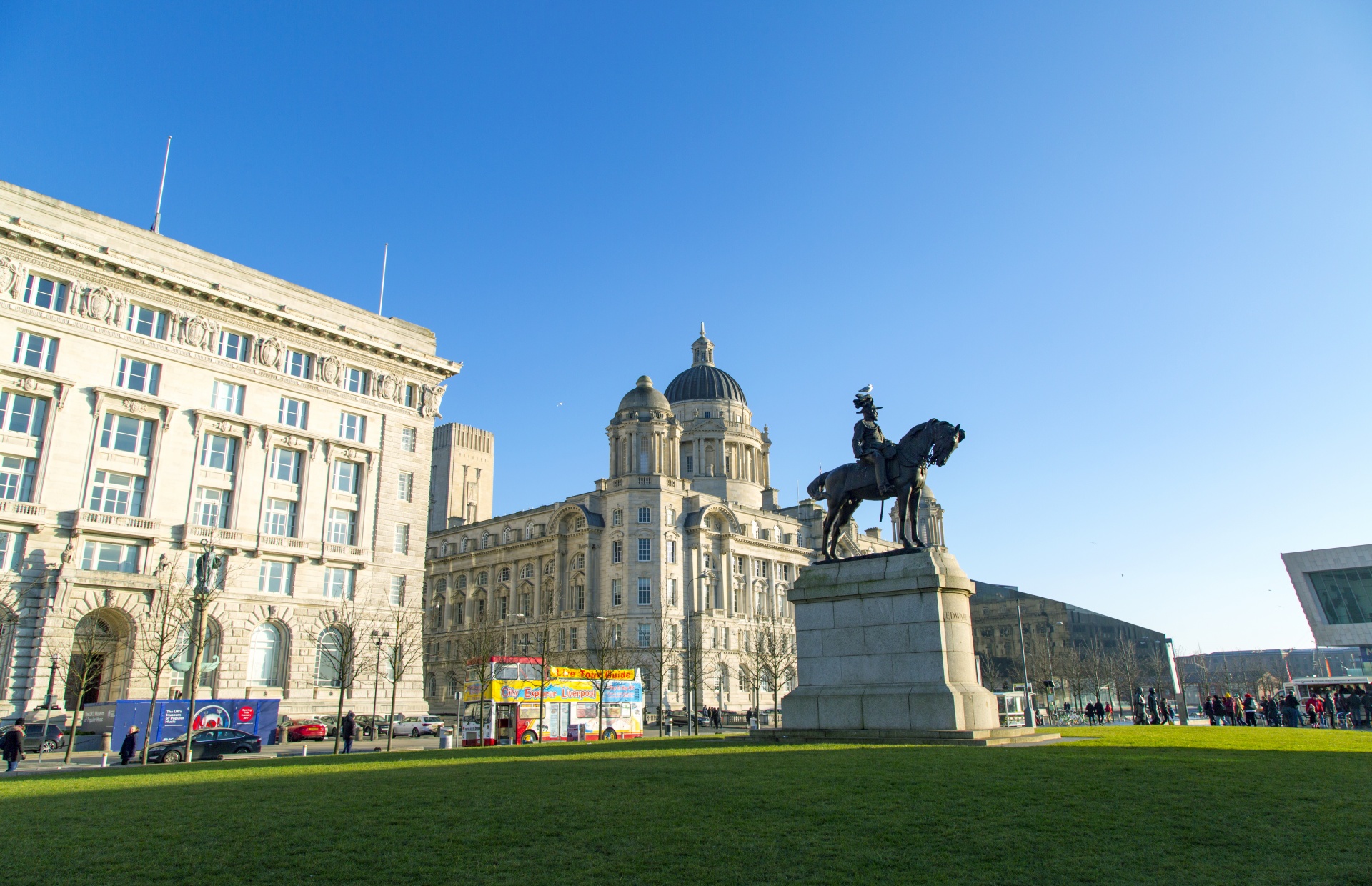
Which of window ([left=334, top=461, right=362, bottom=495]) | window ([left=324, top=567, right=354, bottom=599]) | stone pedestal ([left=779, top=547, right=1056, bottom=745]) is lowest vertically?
stone pedestal ([left=779, top=547, right=1056, bottom=745])

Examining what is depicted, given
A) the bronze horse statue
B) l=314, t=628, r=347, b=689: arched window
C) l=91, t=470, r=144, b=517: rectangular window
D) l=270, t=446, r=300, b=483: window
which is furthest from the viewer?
l=270, t=446, r=300, b=483: window

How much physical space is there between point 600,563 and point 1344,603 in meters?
72.5

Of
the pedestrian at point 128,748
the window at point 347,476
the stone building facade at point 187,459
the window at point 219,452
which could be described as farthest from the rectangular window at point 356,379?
the pedestrian at point 128,748

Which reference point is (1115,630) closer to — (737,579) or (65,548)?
(737,579)

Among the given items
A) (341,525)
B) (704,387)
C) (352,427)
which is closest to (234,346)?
(352,427)

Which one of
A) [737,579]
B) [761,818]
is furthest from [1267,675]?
[761,818]

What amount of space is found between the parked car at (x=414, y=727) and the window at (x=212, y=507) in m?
16.5

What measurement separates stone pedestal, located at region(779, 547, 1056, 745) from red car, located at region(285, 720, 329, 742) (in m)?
36.6

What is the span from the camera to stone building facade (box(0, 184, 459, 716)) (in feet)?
153

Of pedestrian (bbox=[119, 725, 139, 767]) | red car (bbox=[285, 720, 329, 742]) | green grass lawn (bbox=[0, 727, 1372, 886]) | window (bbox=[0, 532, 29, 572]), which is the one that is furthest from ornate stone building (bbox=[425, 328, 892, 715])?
green grass lawn (bbox=[0, 727, 1372, 886])

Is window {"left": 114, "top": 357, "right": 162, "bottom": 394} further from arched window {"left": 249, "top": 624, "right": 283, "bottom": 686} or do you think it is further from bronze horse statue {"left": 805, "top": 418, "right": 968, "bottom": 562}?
bronze horse statue {"left": 805, "top": 418, "right": 968, "bottom": 562}

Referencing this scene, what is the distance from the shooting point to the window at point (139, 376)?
5081 centimetres

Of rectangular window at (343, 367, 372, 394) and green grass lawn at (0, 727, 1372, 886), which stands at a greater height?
rectangular window at (343, 367, 372, 394)

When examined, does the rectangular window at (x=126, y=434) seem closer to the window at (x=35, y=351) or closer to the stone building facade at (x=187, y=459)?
the stone building facade at (x=187, y=459)
